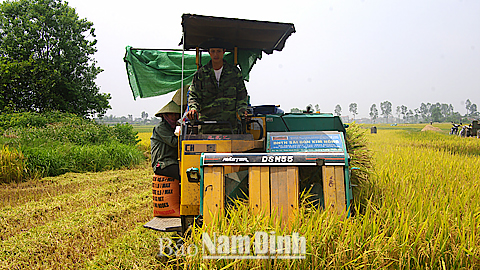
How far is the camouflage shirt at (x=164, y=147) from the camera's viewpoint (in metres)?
4.67

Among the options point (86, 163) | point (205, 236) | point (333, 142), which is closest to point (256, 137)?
point (333, 142)

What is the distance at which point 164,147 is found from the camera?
15.6 ft

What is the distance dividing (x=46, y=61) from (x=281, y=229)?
25.6 metres

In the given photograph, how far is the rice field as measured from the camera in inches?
97.1

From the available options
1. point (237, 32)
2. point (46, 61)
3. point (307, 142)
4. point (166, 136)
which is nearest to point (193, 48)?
point (237, 32)

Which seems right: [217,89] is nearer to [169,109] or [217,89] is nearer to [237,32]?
[237,32]

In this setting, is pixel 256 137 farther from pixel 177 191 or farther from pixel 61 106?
pixel 61 106

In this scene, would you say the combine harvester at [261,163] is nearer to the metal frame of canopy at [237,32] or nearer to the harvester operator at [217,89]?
the metal frame of canopy at [237,32]

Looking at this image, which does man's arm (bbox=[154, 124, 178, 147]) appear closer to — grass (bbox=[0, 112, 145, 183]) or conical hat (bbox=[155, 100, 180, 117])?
conical hat (bbox=[155, 100, 180, 117])

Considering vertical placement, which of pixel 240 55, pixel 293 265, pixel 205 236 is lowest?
pixel 293 265

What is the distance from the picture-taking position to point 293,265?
240 centimetres

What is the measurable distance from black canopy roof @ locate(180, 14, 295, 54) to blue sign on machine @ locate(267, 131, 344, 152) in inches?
60.2

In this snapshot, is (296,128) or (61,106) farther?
(61,106)

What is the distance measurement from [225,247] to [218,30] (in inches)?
124
